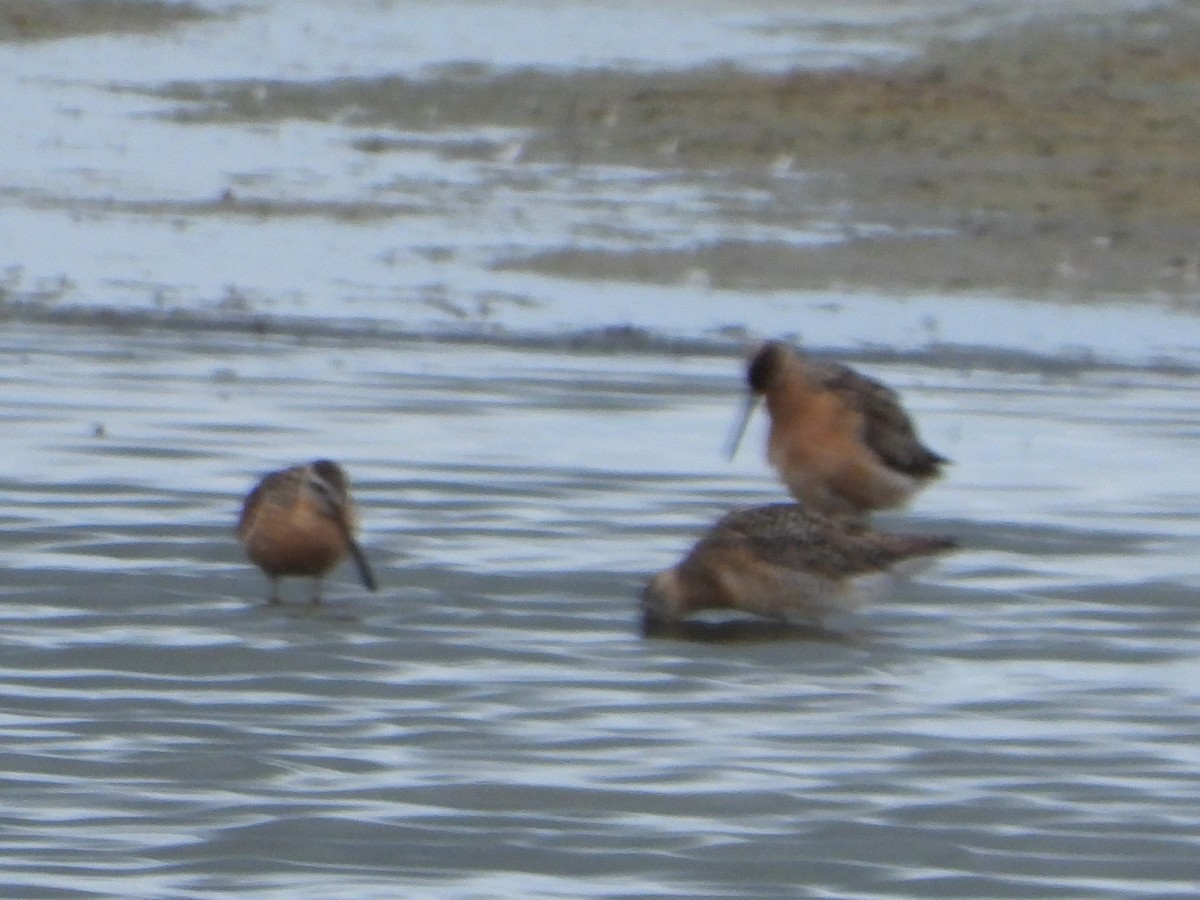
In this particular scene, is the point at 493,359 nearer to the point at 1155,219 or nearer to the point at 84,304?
the point at 84,304

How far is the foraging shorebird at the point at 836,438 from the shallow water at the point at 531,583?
187mm

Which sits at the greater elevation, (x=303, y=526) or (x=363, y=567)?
(x=303, y=526)

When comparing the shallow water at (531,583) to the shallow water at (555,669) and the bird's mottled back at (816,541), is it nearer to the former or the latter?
the shallow water at (555,669)

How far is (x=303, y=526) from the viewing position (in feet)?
31.1

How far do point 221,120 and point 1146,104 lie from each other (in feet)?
21.0

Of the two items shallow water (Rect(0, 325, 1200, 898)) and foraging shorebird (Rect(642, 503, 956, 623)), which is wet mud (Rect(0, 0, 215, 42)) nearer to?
shallow water (Rect(0, 325, 1200, 898))

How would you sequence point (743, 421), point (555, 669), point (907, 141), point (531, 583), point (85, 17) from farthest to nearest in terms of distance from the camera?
1. point (85, 17)
2. point (907, 141)
3. point (743, 421)
4. point (531, 583)
5. point (555, 669)

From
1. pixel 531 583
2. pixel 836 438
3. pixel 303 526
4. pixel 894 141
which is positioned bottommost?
pixel 531 583

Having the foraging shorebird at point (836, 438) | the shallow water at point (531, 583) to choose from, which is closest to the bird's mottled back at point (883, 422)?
the foraging shorebird at point (836, 438)

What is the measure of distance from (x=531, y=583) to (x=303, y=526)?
748 mm

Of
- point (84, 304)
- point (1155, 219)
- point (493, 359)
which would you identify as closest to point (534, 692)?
point (493, 359)

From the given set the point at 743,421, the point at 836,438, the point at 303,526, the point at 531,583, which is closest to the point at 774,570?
the point at 531,583

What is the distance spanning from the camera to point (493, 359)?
48.1ft

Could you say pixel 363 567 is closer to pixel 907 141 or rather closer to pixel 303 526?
pixel 303 526
